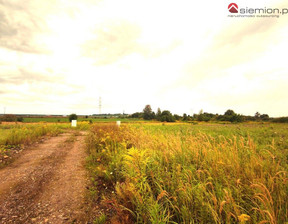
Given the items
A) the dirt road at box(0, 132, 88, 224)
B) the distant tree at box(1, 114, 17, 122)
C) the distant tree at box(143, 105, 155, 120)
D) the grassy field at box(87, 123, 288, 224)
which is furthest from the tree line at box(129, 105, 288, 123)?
the distant tree at box(1, 114, 17, 122)

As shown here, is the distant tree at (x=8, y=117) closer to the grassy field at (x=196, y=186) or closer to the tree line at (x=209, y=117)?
the grassy field at (x=196, y=186)

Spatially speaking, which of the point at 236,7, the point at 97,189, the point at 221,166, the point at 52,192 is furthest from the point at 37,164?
the point at 236,7

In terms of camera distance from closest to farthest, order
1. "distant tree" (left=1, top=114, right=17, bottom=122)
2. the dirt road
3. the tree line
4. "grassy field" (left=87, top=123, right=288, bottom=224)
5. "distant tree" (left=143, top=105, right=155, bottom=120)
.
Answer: "grassy field" (left=87, top=123, right=288, bottom=224)
the dirt road
"distant tree" (left=1, top=114, right=17, bottom=122)
the tree line
"distant tree" (left=143, top=105, right=155, bottom=120)

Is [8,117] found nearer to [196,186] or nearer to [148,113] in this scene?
[196,186]

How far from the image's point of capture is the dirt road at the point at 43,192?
2.70m

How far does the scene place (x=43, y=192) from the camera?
3480 mm

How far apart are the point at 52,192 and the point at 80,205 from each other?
1.08 meters

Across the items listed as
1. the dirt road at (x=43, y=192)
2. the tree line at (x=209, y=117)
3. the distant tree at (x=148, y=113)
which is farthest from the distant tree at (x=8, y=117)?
the distant tree at (x=148, y=113)

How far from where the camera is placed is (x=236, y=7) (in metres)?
8.22

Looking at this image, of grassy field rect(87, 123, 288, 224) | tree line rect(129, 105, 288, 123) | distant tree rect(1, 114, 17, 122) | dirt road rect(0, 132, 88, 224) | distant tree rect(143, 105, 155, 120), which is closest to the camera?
grassy field rect(87, 123, 288, 224)

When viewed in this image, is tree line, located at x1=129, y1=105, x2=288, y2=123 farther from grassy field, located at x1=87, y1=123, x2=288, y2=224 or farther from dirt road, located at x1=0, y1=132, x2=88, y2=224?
dirt road, located at x1=0, y1=132, x2=88, y2=224

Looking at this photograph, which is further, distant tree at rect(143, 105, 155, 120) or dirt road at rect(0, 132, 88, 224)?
distant tree at rect(143, 105, 155, 120)

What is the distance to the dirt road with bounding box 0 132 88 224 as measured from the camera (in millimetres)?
2699

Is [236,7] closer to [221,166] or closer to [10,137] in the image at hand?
[221,166]
